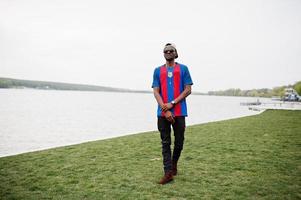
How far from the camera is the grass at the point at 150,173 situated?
419 cm

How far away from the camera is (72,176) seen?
17.1 ft

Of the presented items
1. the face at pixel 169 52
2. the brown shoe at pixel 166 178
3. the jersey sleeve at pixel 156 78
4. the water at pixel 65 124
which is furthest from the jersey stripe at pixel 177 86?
the water at pixel 65 124

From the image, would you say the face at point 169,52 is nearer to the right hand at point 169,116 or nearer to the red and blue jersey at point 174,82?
the red and blue jersey at point 174,82

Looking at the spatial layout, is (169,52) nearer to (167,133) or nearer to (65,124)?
(167,133)

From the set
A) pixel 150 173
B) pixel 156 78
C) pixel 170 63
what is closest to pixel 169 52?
pixel 170 63

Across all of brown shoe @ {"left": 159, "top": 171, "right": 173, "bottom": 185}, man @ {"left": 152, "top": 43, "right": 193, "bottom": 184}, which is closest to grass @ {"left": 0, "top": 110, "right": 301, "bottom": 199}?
brown shoe @ {"left": 159, "top": 171, "right": 173, "bottom": 185}

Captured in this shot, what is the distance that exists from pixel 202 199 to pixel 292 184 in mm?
1809

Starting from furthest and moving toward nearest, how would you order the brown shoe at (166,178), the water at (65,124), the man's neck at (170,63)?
1. the water at (65,124)
2. the man's neck at (170,63)
3. the brown shoe at (166,178)

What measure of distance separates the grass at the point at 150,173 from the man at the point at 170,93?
2.14 feet

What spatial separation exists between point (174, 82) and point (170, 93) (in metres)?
0.22

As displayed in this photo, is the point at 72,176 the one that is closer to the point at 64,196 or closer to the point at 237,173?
the point at 64,196

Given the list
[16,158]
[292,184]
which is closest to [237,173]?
[292,184]

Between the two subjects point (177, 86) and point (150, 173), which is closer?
point (177, 86)

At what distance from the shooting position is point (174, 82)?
4801 mm
